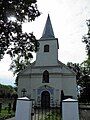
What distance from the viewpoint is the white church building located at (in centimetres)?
3075

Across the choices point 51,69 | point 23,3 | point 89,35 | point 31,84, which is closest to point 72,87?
point 51,69

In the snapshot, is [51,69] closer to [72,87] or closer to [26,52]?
[72,87]

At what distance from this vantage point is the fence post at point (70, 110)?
29.2 feet

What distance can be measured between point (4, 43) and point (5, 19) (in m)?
1.87

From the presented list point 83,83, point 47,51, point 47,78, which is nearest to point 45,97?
point 47,78

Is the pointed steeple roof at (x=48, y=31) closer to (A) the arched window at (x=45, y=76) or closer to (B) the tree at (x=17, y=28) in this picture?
(A) the arched window at (x=45, y=76)

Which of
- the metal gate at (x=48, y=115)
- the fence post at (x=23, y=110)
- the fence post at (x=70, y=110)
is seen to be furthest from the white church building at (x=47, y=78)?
the fence post at (x=70, y=110)

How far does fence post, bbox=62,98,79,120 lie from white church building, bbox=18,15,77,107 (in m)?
21.1

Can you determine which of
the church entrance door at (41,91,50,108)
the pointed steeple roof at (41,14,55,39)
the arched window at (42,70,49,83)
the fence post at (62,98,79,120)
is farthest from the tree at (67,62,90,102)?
the fence post at (62,98,79,120)

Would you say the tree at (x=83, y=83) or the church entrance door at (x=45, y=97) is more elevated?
the tree at (x=83, y=83)

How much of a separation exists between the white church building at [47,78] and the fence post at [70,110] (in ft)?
69.2

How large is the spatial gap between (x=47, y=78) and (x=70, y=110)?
22827 mm

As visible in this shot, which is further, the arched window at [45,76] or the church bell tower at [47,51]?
the church bell tower at [47,51]

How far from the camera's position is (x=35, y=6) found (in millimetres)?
14875
